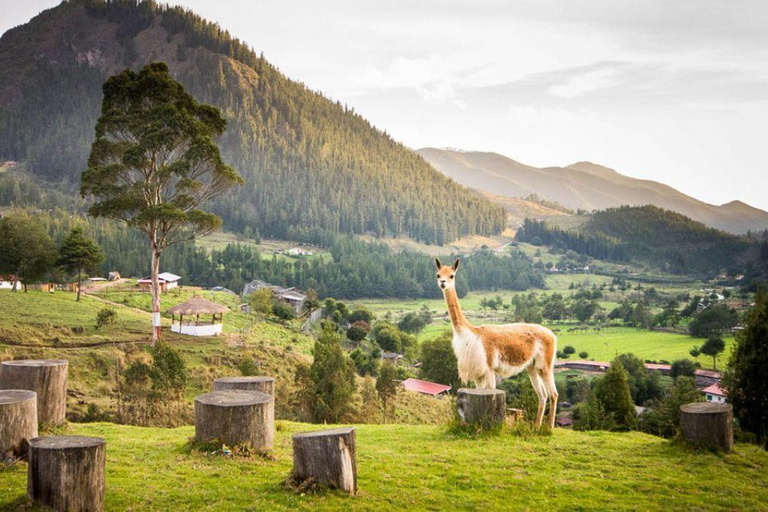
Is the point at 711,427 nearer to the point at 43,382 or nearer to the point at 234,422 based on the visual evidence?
the point at 234,422

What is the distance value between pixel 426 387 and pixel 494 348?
3569 centimetres

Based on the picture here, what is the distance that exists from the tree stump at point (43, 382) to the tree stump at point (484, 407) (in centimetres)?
740

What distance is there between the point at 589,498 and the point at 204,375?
2314cm

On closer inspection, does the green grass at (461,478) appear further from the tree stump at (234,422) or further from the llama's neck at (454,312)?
the llama's neck at (454,312)

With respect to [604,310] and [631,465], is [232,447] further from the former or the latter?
[604,310]

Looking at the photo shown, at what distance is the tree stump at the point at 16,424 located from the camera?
7.72m

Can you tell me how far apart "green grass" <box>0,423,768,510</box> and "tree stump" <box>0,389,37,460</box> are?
0.27 m

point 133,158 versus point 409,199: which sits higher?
point 409,199

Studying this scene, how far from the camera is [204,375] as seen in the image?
90.3 feet

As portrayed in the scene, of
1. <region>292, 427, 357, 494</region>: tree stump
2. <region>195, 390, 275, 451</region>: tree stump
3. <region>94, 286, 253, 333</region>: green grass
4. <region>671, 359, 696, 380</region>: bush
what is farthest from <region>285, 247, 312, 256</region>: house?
<region>292, 427, 357, 494</region>: tree stump

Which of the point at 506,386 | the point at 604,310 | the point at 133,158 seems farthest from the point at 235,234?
the point at 133,158

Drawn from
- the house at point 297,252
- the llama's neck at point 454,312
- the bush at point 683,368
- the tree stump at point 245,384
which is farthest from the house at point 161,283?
the house at point 297,252

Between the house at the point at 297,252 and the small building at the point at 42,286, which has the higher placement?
the house at the point at 297,252

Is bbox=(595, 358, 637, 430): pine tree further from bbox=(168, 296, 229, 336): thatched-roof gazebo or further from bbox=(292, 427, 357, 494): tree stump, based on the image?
bbox=(168, 296, 229, 336): thatched-roof gazebo
